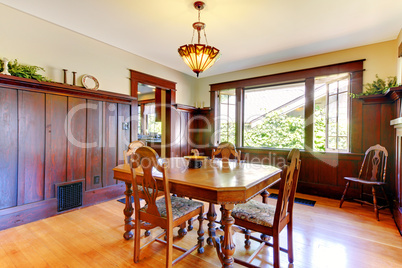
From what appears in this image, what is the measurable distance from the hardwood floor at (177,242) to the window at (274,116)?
189 centimetres

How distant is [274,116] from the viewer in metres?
4.59

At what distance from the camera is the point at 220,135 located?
5.21 metres

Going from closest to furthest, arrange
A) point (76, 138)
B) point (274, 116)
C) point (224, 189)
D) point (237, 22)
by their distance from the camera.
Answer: point (224, 189)
point (237, 22)
point (76, 138)
point (274, 116)

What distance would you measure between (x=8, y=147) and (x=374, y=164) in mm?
5154

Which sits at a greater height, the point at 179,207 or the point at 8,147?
the point at 8,147

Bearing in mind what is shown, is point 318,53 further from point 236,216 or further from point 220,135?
point 236,216

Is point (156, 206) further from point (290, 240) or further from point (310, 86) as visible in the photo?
point (310, 86)

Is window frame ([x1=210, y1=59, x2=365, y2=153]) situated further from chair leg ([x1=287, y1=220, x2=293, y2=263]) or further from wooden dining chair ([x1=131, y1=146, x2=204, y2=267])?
wooden dining chair ([x1=131, y1=146, x2=204, y2=267])

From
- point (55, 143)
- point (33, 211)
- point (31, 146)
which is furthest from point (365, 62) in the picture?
point (33, 211)

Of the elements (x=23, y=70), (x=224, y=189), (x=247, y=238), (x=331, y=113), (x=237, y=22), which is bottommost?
(x=247, y=238)

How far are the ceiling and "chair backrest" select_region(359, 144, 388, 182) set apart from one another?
180 cm

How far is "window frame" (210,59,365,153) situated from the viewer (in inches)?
135

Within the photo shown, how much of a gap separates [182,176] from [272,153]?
3.02 meters

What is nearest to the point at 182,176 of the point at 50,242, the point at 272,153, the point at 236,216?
the point at 236,216
